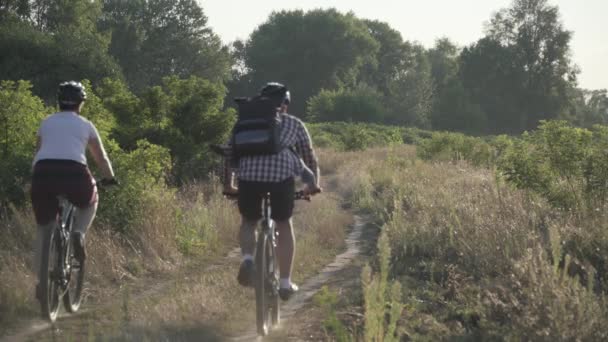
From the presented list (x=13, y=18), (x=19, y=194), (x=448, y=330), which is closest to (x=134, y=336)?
(x=448, y=330)

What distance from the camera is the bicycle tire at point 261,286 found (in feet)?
17.9

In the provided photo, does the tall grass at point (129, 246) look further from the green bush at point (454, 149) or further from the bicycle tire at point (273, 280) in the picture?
the green bush at point (454, 149)

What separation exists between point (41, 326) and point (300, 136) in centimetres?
284

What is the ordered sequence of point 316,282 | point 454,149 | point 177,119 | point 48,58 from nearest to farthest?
point 316,282 → point 177,119 → point 454,149 → point 48,58

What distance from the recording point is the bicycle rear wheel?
5453 mm

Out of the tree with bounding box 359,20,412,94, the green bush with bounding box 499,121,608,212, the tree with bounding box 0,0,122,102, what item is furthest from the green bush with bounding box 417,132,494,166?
the tree with bounding box 359,20,412,94

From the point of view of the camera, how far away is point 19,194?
9.16 metres

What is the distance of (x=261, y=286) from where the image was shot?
5.46 metres

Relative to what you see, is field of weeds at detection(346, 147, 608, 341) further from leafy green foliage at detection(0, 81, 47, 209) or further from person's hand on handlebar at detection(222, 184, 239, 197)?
leafy green foliage at detection(0, 81, 47, 209)

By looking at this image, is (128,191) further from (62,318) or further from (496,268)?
(496,268)

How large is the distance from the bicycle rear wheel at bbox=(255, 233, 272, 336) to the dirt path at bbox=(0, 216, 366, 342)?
30 centimetres

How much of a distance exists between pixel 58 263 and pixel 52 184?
0.70 metres

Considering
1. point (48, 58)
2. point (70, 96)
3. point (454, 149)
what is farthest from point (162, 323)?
point (48, 58)

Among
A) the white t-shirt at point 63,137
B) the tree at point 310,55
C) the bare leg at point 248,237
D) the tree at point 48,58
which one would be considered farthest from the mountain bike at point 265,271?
the tree at point 310,55
